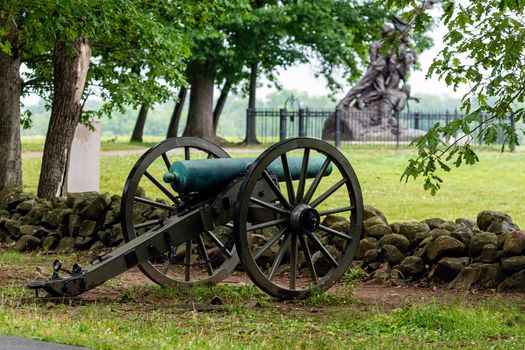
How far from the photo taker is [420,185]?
22.9 meters

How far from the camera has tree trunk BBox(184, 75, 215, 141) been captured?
113 ft

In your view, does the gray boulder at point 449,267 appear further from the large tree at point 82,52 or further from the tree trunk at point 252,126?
the tree trunk at point 252,126

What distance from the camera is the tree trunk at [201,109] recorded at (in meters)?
34.5

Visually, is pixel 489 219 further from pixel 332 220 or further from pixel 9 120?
pixel 9 120

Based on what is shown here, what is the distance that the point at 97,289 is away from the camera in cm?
944

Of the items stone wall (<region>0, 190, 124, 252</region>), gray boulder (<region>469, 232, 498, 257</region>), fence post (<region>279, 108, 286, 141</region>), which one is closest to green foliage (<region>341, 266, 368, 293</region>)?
gray boulder (<region>469, 232, 498, 257</region>)

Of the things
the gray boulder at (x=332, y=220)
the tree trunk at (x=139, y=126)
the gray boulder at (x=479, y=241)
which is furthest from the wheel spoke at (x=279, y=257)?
the tree trunk at (x=139, y=126)

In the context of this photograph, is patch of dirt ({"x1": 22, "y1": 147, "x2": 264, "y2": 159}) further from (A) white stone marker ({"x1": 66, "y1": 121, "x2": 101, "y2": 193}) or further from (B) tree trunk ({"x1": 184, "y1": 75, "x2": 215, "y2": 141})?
(A) white stone marker ({"x1": 66, "y1": 121, "x2": 101, "y2": 193})

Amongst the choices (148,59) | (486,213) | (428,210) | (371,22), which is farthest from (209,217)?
(371,22)

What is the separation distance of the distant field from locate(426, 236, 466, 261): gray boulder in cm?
616

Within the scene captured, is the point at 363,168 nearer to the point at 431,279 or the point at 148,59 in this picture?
the point at 148,59

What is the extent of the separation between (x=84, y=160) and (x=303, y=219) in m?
9.31

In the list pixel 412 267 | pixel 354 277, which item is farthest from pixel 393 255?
pixel 354 277

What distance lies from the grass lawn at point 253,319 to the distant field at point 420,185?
312 inches
